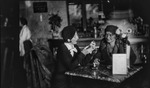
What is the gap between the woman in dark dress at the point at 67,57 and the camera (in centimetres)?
115

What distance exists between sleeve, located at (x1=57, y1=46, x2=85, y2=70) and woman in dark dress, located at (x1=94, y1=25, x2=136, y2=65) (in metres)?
0.14

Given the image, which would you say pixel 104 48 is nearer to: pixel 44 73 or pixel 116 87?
pixel 116 87

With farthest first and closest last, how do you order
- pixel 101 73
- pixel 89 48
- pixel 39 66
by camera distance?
pixel 39 66 → pixel 89 48 → pixel 101 73

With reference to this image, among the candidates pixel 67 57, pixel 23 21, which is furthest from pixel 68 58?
pixel 23 21

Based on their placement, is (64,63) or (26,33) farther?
(26,33)

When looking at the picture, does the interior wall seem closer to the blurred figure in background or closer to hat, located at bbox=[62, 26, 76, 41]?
the blurred figure in background

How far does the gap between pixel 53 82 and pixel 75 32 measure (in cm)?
38

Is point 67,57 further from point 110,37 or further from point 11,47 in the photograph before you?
point 11,47

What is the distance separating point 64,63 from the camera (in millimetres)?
1161

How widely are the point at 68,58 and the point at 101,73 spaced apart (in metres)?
0.26

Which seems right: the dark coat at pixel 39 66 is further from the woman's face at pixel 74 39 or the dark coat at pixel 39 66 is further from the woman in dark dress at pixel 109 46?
the woman in dark dress at pixel 109 46

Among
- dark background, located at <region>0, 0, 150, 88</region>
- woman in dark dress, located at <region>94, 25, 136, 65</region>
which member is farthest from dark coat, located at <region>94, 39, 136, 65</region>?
dark background, located at <region>0, 0, 150, 88</region>

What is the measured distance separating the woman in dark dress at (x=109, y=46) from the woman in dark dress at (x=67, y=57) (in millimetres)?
97

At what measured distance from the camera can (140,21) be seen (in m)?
1.19
